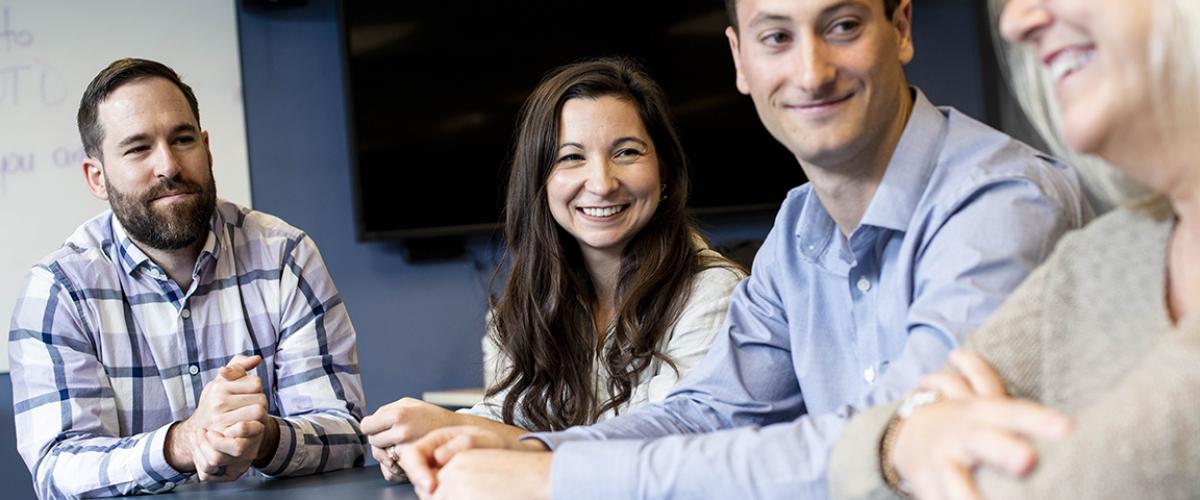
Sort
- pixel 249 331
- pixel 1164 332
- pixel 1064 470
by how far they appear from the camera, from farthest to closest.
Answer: pixel 249 331, pixel 1164 332, pixel 1064 470

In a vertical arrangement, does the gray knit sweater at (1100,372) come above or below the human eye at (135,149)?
below

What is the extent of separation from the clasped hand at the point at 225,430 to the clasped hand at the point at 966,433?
3.80 feet

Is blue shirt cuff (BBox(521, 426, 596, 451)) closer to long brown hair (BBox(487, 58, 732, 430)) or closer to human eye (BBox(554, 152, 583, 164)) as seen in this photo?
long brown hair (BBox(487, 58, 732, 430))

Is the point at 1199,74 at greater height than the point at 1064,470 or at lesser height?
greater

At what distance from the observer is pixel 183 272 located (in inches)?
88.5

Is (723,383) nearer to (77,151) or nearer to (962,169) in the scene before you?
(962,169)

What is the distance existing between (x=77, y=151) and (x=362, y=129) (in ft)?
2.64

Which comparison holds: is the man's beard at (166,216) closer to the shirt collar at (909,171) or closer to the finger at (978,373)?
the shirt collar at (909,171)

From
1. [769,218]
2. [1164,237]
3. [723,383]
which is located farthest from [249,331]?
[769,218]

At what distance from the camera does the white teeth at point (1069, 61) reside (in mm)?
826

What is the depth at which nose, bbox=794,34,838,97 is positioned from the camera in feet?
4.25

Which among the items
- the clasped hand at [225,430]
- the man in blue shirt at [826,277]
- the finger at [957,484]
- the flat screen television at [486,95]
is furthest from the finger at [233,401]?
the flat screen television at [486,95]

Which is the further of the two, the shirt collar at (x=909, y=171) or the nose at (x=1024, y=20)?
the shirt collar at (x=909, y=171)

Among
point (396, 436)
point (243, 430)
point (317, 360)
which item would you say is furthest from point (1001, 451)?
point (317, 360)
